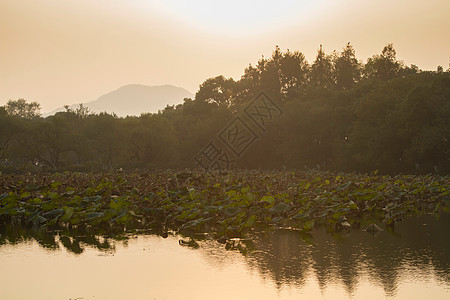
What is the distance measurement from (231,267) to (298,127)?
51503 mm

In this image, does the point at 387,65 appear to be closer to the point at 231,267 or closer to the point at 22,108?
the point at 231,267

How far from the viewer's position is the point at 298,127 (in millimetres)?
63438

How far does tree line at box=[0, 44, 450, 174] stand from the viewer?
4869 cm

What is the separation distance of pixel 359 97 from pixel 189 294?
54476 millimetres

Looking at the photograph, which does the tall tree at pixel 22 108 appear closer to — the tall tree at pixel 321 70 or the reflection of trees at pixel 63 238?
the tall tree at pixel 321 70

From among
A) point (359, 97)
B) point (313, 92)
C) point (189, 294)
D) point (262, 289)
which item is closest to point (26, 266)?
point (189, 294)

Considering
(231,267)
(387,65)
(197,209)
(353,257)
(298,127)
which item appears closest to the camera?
(231,267)

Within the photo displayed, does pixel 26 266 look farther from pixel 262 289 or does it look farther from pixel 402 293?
pixel 402 293

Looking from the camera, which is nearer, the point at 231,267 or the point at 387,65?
the point at 231,267

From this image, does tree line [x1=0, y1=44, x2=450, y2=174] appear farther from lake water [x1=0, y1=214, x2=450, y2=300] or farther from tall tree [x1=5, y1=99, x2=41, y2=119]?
tall tree [x1=5, y1=99, x2=41, y2=119]

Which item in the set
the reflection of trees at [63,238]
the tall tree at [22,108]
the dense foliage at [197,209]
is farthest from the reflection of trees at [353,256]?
the tall tree at [22,108]

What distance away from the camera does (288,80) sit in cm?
8625

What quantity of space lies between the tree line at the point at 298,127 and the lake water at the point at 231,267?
108 feet

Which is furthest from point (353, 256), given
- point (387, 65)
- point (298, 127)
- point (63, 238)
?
point (387, 65)
